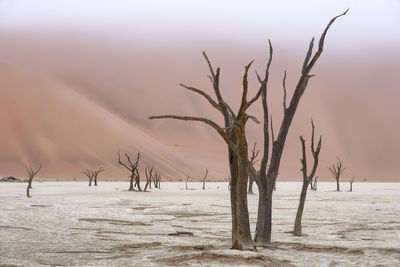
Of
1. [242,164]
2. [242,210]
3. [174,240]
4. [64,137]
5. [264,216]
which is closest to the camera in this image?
[242,164]

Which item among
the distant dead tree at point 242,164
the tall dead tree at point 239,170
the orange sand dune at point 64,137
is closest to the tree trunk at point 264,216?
the distant dead tree at point 242,164

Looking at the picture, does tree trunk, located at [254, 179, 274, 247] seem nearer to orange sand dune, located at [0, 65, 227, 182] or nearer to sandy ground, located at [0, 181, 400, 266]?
sandy ground, located at [0, 181, 400, 266]

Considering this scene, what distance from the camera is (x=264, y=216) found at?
8.99 meters

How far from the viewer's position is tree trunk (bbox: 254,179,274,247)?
29.2 feet

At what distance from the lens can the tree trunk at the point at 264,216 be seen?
890 centimetres

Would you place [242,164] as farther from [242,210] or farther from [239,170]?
[242,210]

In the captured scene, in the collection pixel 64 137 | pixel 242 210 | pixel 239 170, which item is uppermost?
pixel 64 137

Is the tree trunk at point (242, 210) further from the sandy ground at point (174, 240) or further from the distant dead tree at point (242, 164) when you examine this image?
the sandy ground at point (174, 240)

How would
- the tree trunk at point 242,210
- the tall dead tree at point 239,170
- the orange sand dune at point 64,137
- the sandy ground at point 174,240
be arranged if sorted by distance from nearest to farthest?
the sandy ground at point 174,240
the tall dead tree at point 239,170
the tree trunk at point 242,210
the orange sand dune at point 64,137

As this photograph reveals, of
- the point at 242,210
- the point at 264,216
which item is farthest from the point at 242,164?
the point at 264,216

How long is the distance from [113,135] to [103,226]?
7281 cm

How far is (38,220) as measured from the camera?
12.9m

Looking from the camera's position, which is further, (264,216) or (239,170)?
(264,216)

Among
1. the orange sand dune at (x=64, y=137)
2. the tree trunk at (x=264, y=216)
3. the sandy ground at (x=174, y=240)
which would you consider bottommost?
the sandy ground at (x=174, y=240)
